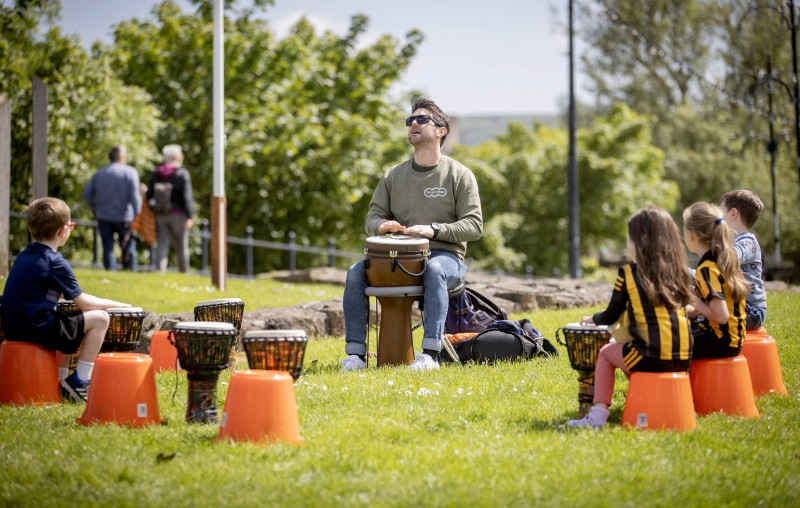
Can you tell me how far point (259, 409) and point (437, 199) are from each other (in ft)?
10.7

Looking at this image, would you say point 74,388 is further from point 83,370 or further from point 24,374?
point 24,374

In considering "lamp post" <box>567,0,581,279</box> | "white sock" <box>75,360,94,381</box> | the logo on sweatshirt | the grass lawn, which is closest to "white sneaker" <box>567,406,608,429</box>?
the grass lawn

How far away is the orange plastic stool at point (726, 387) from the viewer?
562cm

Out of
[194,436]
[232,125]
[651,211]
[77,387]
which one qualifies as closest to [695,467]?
[651,211]

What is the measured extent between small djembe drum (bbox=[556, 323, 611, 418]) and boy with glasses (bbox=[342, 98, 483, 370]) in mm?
1753

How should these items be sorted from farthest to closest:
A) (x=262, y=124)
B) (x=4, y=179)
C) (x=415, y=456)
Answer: (x=262, y=124) < (x=4, y=179) < (x=415, y=456)

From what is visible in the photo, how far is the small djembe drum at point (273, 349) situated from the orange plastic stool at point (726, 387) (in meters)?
2.46

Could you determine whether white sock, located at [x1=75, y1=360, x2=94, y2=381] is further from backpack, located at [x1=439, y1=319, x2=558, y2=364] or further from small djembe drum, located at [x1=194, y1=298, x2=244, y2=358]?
backpack, located at [x1=439, y1=319, x2=558, y2=364]

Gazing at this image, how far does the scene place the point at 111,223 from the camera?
14.7m

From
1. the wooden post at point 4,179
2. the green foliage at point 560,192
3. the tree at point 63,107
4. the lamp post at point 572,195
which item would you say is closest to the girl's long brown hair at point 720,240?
the wooden post at point 4,179

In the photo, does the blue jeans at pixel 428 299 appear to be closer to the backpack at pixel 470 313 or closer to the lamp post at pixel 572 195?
the backpack at pixel 470 313

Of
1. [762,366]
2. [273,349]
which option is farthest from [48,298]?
[762,366]

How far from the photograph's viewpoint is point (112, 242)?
15031mm

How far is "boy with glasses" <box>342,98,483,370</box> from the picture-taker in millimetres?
7316
